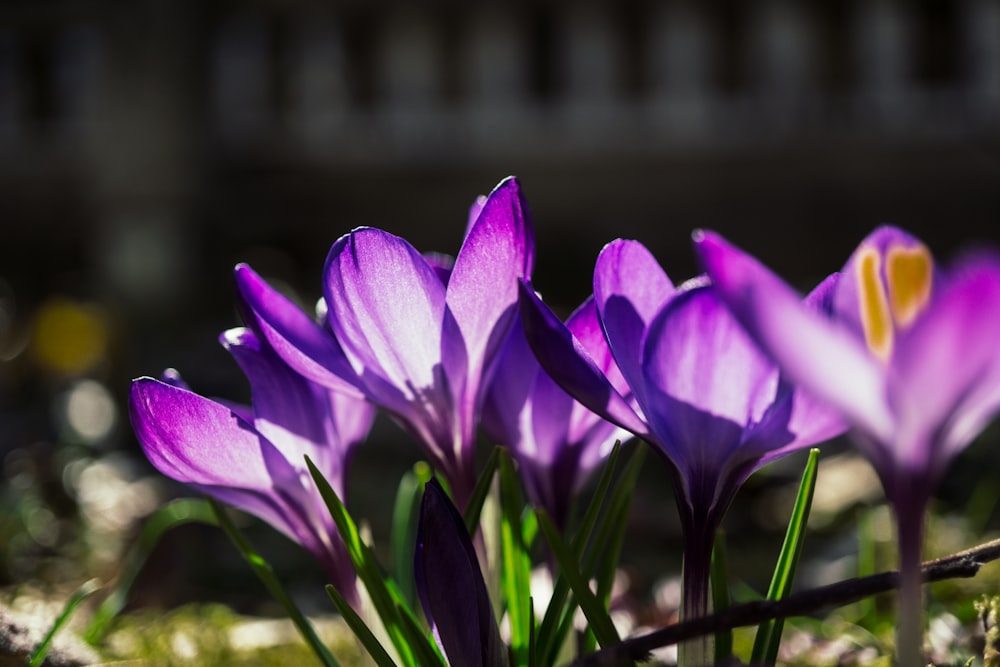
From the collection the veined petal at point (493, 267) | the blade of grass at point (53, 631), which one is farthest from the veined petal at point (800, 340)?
the blade of grass at point (53, 631)

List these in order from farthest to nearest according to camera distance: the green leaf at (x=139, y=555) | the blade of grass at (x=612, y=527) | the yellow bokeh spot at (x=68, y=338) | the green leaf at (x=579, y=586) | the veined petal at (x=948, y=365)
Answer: the yellow bokeh spot at (x=68, y=338) → the green leaf at (x=139, y=555) → the blade of grass at (x=612, y=527) → the green leaf at (x=579, y=586) → the veined petal at (x=948, y=365)

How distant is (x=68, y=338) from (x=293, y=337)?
1.78 metres

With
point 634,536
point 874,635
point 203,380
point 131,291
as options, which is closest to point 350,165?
point 131,291

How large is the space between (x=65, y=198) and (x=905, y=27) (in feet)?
11.7

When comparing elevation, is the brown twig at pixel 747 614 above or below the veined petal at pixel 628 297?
below

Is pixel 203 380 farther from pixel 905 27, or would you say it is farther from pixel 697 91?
pixel 905 27

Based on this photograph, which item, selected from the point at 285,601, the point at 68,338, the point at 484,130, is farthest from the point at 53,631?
the point at 484,130

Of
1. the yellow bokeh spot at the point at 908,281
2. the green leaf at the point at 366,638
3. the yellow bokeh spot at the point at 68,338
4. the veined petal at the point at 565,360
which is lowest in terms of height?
the yellow bokeh spot at the point at 68,338

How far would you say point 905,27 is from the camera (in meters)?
3.84

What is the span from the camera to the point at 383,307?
0.40 m

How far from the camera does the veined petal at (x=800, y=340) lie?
0.26 m

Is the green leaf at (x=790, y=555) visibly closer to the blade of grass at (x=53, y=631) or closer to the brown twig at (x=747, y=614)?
the brown twig at (x=747, y=614)

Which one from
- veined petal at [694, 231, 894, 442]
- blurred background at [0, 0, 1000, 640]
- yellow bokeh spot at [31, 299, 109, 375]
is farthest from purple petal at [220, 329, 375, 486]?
blurred background at [0, 0, 1000, 640]

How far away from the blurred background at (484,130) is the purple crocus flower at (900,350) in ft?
9.59
